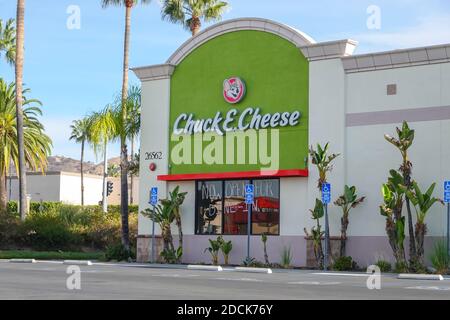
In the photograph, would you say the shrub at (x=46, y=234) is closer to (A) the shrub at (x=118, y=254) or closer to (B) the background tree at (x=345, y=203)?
(A) the shrub at (x=118, y=254)

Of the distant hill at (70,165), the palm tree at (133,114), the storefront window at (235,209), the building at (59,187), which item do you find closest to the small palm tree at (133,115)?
the palm tree at (133,114)

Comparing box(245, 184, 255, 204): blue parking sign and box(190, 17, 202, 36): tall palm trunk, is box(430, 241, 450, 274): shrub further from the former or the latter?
box(190, 17, 202, 36): tall palm trunk

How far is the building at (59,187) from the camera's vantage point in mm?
86625

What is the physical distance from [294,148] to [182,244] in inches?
238

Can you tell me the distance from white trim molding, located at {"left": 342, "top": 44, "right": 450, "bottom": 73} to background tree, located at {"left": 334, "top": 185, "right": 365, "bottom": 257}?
4271mm

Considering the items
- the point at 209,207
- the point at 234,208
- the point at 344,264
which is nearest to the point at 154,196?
the point at 209,207

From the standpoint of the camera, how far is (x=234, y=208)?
31.0 meters

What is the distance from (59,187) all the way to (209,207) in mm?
58130

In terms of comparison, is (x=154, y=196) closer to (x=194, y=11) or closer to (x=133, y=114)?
(x=133, y=114)

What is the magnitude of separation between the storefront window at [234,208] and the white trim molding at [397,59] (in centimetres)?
512

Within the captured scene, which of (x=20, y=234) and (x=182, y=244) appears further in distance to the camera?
(x=20, y=234)
